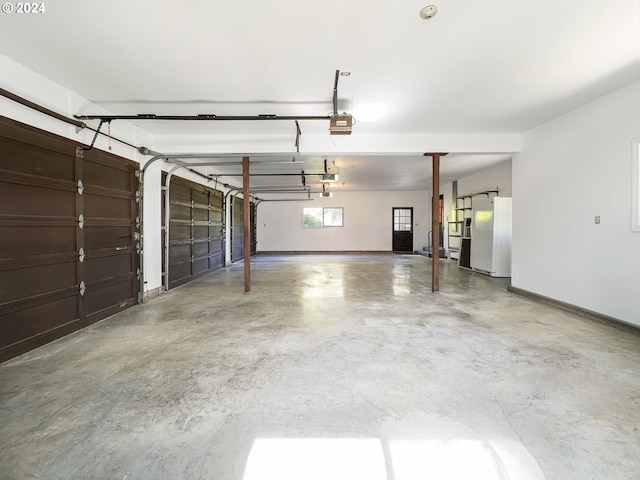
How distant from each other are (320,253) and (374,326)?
956 cm

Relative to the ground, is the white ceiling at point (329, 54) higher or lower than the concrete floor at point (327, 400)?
higher

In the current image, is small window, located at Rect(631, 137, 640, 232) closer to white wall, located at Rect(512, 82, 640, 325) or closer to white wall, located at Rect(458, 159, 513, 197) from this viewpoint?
white wall, located at Rect(512, 82, 640, 325)

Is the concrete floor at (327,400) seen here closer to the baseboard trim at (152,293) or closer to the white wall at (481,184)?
the baseboard trim at (152,293)

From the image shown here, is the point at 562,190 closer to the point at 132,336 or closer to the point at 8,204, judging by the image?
the point at 132,336

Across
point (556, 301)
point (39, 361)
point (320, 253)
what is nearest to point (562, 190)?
point (556, 301)

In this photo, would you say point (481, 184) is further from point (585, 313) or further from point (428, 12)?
point (428, 12)

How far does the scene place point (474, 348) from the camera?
279 cm

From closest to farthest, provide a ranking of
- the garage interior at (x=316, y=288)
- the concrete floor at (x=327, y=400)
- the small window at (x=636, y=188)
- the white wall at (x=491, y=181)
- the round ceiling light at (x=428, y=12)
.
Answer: the concrete floor at (x=327, y=400) < the garage interior at (x=316, y=288) < the round ceiling light at (x=428, y=12) < the small window at (x=636, y=188) < the white wall at (x=491, y=181)

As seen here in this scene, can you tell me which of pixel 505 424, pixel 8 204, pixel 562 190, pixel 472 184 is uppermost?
pixel 472 184

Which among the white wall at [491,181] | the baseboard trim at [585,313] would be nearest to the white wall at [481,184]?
the white wall at [491,181]

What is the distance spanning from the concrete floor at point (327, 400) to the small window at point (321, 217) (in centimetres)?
947

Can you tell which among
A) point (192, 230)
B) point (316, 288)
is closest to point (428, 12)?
point (316, 288)

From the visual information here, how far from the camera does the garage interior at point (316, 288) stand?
1.60 m

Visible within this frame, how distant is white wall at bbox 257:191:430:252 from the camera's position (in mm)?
12852
